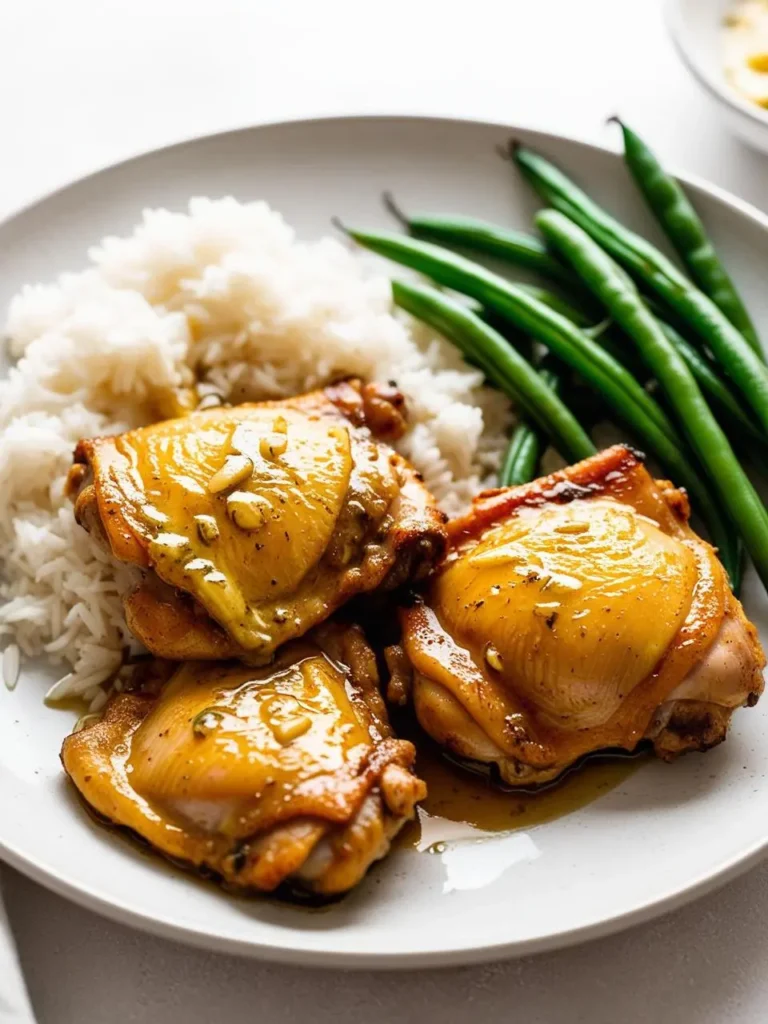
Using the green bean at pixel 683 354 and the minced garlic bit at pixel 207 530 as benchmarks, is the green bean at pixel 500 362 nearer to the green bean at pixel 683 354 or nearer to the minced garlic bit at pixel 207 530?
the green bean at pixel 683 354

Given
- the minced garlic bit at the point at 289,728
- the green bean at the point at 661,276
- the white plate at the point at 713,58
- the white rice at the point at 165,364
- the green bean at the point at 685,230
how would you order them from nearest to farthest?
the minced garlic bit at the point at 289,728 < the white rice at the point at 165,364 < the green bean at the point at 661,276 < the green bean at the point at 685,230 < the white plate at the point at 713,58

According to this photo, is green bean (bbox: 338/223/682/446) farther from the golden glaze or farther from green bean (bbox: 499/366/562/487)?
the golden glaze

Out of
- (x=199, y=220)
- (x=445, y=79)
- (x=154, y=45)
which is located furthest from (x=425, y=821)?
(x=154, y=45)

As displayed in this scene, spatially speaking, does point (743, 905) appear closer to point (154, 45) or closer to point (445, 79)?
point (445, 79)

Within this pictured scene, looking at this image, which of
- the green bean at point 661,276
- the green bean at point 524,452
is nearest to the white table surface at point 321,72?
the green bean at point 661,276

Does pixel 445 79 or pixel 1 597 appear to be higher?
pixel 445 79

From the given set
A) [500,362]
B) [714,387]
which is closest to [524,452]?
[500,362]

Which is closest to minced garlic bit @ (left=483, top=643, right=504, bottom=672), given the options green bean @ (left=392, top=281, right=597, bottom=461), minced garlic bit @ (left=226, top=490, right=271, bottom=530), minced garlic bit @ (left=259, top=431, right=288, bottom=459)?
minced garlic bit @ (left=226, top=490, right=271, bottom=530)
